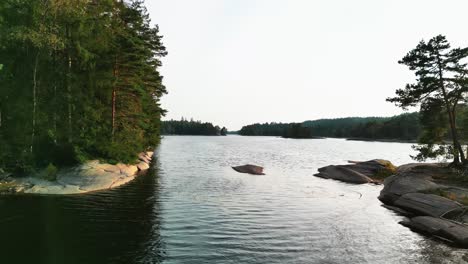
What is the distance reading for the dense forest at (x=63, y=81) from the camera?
28.3 m

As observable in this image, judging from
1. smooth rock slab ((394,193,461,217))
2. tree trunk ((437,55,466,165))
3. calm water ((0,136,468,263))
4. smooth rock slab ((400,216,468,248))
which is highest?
tree trunk ((437,55,466,165))

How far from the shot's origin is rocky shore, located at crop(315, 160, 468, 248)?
1737cm

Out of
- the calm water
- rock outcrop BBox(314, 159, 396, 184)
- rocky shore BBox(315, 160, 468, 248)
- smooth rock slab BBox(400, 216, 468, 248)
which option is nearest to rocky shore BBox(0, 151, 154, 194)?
the calm water

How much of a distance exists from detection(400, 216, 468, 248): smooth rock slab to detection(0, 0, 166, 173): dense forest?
1034 inches

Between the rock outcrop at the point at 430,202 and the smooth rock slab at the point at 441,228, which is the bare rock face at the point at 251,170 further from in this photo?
the smooth rock slab at the point at 441,228

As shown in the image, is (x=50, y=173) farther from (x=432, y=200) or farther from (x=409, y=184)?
(x=409, y=184)

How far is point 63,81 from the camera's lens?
31.9 m

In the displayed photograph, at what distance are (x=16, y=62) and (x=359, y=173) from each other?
37.9m

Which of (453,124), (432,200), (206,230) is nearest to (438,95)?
(453,124)

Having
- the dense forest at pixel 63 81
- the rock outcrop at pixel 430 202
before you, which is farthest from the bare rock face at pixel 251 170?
the rock outcrop at pixel 430 202

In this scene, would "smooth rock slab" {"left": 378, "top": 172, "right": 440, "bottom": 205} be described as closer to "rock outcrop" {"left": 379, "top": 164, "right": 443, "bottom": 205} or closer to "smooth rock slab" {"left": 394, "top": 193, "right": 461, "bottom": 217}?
"rock outcrop" {"left": 379, "top": 164, "right": 443, "bottom": 205}

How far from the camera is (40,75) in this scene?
31375mm

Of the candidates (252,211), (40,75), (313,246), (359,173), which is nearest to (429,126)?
(359,173)

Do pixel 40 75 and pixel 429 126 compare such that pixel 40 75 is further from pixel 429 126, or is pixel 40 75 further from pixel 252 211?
pixel 429 126
